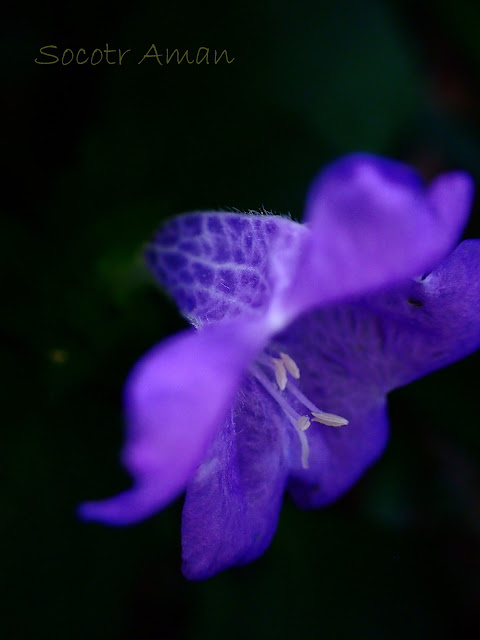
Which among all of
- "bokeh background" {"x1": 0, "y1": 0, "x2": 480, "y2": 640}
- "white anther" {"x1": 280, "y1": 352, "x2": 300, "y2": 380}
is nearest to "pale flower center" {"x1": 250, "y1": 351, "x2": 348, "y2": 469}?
"white anther" {"x1": 280, "y1": 352, "x2": 300, "y2": 380}

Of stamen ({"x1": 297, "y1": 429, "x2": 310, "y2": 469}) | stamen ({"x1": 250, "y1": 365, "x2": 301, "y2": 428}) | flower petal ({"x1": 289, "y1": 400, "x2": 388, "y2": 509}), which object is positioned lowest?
flower petal ({"x1": 289, "y1": 400, "x2": 388, "y2": 509})

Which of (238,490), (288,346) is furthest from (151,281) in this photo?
(238,490)

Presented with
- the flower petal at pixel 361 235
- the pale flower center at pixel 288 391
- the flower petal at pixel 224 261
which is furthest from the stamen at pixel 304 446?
the flower petal at pixel 361 235

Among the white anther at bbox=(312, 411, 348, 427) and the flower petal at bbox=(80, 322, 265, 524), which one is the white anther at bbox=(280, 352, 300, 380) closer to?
the white anther at bbox=(312, 411, 348, 427)

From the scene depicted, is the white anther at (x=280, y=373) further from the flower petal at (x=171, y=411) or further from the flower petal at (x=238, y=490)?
the flower petal at (x=171, y=411)

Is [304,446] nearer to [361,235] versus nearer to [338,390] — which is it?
[338,390]

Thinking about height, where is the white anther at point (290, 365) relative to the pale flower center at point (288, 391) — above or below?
above

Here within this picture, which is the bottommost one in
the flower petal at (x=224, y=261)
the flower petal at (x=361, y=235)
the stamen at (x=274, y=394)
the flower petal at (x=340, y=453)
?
the flower petal at (x=340, y=453)

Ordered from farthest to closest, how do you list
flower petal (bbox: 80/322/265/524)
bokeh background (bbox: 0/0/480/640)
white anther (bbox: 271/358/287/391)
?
bokeh background (bbox: 0/0/480/640) < white anther (bbox: 271/358/287/391) < flower petal (bbox: 80/322/265/524)
